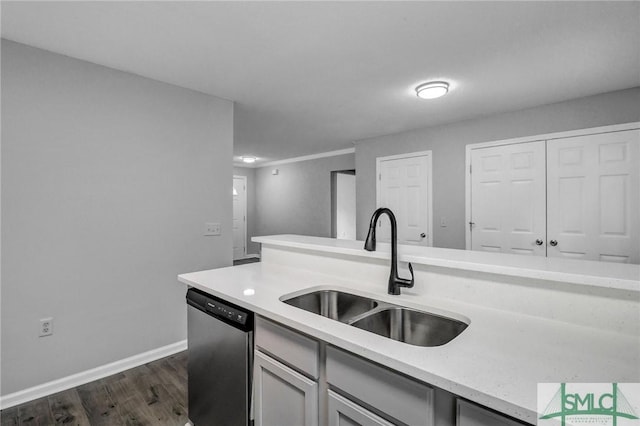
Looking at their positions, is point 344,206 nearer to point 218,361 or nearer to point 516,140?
point 516,140

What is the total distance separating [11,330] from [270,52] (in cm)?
262

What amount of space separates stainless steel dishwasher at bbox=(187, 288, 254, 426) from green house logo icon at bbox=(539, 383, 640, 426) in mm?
1085

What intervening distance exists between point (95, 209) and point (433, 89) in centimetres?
305

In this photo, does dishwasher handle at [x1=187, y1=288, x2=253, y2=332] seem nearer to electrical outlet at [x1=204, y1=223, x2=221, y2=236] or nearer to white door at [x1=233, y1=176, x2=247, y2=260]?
electrical outlet at [x1=204, y1=223, x2=221, y2=236]

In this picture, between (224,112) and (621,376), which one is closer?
(621,376)

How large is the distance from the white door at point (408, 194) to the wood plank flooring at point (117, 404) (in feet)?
10.9

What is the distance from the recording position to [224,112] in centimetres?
320

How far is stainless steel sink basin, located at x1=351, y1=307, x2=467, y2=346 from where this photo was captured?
123 cm

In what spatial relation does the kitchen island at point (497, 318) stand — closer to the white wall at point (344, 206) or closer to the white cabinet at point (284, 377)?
the white cabinet at point (284, 377)

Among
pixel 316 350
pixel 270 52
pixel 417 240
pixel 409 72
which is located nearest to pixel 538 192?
pixel 417 240

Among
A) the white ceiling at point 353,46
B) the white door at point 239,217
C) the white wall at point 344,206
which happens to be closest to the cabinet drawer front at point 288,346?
the white ceiling at point 353,46

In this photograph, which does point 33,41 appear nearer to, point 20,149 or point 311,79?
point 20,149

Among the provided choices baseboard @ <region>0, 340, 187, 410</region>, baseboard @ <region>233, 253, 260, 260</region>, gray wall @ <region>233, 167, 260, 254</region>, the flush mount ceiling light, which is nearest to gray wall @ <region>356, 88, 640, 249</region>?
the flush mount ceiling light

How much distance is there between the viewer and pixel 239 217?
7.72m
